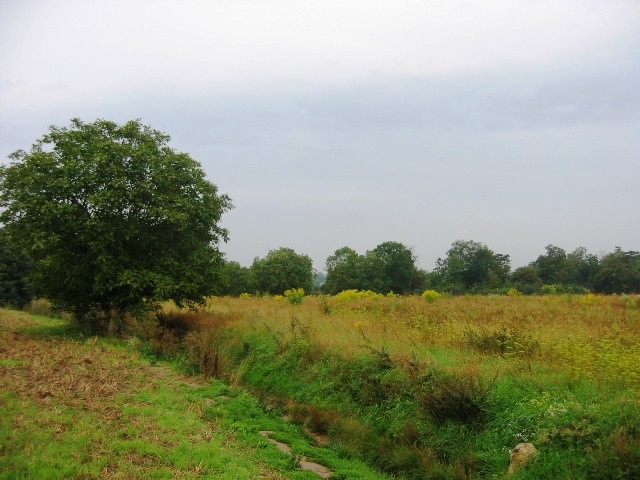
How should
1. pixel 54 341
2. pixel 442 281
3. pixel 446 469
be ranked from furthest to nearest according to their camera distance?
1. pixel 442 281
2. pixel 54 341
3. pixel 446 469

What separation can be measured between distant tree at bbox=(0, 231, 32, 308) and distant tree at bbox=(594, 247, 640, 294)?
172 ft

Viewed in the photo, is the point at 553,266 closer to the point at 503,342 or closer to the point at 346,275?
the point at 346,275

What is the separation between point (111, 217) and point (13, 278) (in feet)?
88.6

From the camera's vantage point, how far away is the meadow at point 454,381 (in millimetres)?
7121

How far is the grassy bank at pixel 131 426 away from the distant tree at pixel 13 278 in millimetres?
27757

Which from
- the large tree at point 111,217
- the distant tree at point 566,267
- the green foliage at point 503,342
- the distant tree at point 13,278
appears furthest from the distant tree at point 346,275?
the green foliage at point 503,342

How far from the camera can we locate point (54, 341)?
49.8ft

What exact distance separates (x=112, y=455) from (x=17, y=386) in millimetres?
3919

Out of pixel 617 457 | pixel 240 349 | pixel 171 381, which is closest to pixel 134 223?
pixel 240 349

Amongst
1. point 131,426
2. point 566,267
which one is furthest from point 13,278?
point 566,267

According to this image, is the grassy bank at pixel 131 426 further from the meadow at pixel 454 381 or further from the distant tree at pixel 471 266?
the distant tree at pixel 471 266

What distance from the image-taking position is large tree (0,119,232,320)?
1591cm

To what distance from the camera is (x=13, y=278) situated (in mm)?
37656

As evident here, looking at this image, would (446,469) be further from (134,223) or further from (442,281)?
(442,281)
